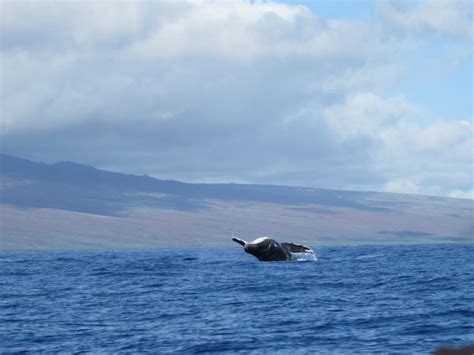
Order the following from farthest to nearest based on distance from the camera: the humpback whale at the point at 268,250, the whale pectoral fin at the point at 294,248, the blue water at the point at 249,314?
the whale pectoral fin at the point at 294,248, the humpback whale at the point at 268,250, the blue water at the point at 249,314

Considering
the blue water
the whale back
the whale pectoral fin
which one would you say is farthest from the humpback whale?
the blue water

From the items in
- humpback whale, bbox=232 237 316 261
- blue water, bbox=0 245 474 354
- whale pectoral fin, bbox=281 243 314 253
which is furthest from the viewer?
whale pectoral fin, bbox=281 243 314 253

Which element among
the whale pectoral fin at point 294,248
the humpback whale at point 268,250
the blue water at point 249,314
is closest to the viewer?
the blue water at point 249,314

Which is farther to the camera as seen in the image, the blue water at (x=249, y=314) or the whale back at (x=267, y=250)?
the whale back at (x=267, y=250)

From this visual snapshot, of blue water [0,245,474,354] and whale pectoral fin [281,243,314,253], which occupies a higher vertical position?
whale pectoral fin [281,243,314,253]

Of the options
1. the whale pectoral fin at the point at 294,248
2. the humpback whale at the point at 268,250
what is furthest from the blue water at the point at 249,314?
the whale pectoral fin at the point at 294,248

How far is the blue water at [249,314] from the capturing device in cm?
3438

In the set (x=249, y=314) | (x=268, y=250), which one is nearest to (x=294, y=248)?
(x=268, y=250)

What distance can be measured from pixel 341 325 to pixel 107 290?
29.6m

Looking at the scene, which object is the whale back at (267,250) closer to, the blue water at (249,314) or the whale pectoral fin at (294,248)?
the whale pectoral fin at (294,248)

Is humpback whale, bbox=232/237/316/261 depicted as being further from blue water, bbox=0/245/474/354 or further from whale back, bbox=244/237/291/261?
blue water, bbox=0/245/474/354

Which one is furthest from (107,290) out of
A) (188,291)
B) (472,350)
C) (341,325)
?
(472,350)

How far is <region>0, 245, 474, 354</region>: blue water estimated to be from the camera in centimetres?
3438

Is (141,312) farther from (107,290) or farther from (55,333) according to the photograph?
(107,290)
